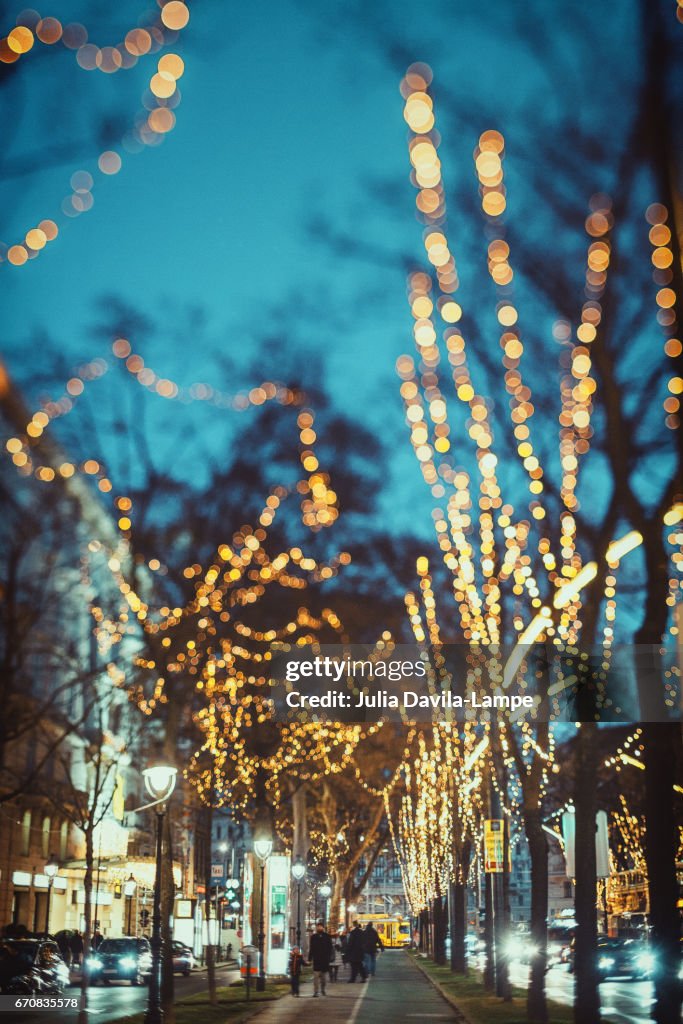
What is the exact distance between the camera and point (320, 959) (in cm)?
3272

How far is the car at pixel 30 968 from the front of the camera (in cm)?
2491

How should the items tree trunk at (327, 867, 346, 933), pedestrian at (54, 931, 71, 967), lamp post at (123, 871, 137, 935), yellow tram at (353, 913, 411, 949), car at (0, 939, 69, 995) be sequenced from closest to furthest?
car at (0, 939, 69, 995) < pedestrian at (54, 931, 71, 967) < tree trunk at (327, 867, 346, 933) < lamp post at (123, 871, 137, 935) < yellow tram at (353, 913, 411, 949)

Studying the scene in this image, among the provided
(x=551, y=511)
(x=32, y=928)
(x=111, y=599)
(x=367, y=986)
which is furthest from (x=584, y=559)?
(x=32, y=928)

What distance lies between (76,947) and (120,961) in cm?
849

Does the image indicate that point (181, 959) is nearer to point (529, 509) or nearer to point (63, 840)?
point (63, 840)

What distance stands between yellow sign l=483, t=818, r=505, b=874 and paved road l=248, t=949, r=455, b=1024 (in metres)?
3.18

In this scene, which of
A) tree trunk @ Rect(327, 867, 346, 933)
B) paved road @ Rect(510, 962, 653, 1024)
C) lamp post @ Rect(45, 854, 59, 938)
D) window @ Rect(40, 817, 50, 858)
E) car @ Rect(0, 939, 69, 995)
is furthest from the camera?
tree trunk @ Rect(327, 867, 346, 933)

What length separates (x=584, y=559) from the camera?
65.0 ft

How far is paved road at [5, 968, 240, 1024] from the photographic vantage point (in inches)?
845

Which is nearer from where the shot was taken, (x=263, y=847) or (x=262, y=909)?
(x=263, y=847)

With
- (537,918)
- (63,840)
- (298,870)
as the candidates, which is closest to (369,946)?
(298,870)

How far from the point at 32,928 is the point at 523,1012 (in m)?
36.3

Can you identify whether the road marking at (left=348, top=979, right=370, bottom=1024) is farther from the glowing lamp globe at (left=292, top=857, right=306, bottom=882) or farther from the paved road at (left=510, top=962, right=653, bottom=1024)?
the paved road at (left=510, top=962, right=653, bottom=1024)
